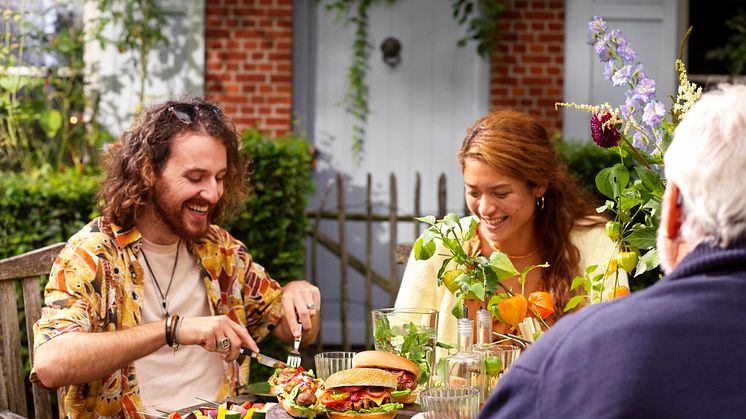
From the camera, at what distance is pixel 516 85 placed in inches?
247

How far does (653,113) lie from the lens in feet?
5.97

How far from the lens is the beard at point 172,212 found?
271cm

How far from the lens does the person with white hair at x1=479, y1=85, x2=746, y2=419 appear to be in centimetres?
122

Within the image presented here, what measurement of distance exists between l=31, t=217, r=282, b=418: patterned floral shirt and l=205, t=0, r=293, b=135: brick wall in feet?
10.9

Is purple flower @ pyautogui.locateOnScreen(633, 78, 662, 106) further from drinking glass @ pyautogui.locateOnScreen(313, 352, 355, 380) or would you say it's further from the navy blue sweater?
drinking glass @ pyautogui.locateOnScreen(313, 352, 355, 380)

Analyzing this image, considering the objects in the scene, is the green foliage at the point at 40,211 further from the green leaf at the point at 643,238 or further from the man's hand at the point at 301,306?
the green leaf at the point at 643,238

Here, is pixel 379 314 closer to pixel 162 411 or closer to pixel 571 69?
pixel 162 411

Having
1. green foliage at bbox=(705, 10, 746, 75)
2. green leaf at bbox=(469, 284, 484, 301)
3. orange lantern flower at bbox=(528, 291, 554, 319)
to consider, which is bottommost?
orange lantern flower at bbox=(528, 291, 554, 319)

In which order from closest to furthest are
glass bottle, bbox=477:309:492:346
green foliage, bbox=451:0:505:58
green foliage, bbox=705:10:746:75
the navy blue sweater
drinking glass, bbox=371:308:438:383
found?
the navy blue sweater → glass bottle, bbox=477:309:492:346 → drinking glass, bbox=371:308:438:383 → green foliage, bbox=451:0:505:58 → green foliage, bbox=705:10:746:75

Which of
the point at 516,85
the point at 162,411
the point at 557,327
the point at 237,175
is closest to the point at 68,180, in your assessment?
the point at 237,175

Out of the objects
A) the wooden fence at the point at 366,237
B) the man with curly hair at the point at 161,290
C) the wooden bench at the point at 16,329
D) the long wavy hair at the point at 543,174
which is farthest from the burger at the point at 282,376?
the wooden fence at the point at 366,237

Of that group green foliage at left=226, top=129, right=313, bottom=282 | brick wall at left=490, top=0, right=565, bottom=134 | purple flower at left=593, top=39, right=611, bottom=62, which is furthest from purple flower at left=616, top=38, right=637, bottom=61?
brick wall at left=490, top=0, right=565, bottom=134

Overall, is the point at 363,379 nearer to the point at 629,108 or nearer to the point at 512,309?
the point at 512,309

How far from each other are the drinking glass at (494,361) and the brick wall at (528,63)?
14.7 feet
